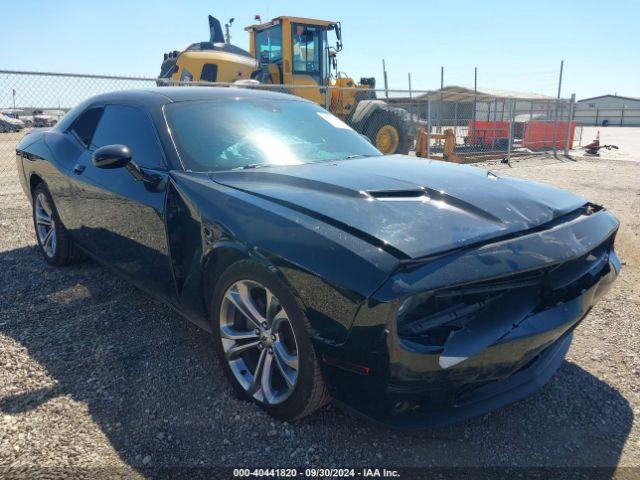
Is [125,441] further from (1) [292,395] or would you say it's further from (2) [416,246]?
(2) [416,246]

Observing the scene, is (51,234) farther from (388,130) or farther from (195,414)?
(388,130)

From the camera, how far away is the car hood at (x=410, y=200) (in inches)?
73.3

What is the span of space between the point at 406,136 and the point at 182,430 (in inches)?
434

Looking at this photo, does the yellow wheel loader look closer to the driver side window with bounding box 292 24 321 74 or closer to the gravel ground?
the driver side window with bounding box 292 24 321 74

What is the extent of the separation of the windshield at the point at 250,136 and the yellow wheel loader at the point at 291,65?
7.77 meters

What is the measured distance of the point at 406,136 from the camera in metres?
12.3

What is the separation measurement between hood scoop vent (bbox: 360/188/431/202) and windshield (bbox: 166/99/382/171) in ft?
2.71

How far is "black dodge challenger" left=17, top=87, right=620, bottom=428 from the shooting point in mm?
1724

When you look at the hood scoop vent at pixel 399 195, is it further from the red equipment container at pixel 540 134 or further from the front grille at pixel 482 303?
the red equipment container at pixel 540 134


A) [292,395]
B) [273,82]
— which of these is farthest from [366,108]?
[292,395]

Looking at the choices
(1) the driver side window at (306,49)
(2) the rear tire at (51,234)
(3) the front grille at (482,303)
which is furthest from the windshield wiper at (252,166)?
(1) the driver side window at (306,49)

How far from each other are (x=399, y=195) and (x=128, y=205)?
5.59 ft

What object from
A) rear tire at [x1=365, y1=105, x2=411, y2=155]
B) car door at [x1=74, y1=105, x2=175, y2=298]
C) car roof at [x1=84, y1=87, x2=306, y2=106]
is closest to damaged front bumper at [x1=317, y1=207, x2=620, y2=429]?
car door at [x1=74, y1=105, x2=175, y2=298]

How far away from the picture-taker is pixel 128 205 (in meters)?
2.96
